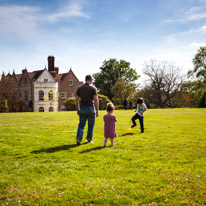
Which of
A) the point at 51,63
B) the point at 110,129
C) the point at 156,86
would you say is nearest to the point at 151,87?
the point at 156,86

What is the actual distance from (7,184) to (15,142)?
4.19m

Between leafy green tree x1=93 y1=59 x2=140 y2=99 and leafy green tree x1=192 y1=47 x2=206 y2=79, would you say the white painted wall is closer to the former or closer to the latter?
leafy green tree x1=93 y1=59 x2=140 y2=99

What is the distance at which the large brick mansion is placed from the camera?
52.9 metres

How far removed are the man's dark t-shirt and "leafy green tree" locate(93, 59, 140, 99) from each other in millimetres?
61929

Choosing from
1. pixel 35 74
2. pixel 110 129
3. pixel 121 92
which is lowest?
pixel 110 129

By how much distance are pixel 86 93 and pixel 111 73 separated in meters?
64.4

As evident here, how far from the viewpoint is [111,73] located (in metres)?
71.6

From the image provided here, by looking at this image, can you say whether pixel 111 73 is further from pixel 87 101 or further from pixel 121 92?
pixel 87 101

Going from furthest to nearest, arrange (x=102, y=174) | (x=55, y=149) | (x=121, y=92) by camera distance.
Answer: (x=121, y=92), (x=55, y=149), (x=102, y=174)

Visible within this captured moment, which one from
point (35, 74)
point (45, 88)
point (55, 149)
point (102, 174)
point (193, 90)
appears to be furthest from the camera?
point (35, 74)

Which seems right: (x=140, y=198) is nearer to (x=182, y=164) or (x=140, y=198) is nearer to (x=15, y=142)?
(x=182, y=164)

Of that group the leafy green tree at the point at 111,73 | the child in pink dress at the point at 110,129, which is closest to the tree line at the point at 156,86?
the leafy green tree at the point at 111,73

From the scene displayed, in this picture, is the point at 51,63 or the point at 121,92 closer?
the point at 121,92

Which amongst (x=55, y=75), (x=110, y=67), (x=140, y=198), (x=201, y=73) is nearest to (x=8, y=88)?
(x=55, y=75)
